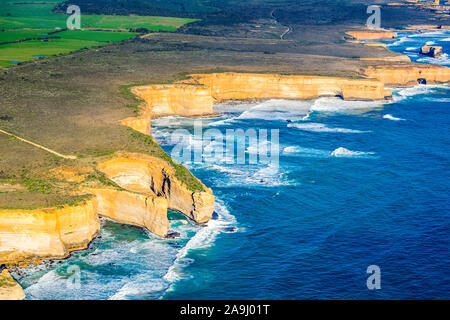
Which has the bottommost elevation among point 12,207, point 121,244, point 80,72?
point 121,244

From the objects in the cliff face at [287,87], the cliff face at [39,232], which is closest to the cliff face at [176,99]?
the cliff face at [287,87]

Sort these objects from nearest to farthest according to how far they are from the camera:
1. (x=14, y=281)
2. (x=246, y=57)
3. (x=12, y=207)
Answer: (x=14, y=281)
(x=12, y=207)
(x=246, y=57)

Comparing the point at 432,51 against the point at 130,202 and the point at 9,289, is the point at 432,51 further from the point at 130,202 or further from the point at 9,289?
the point at 9,289

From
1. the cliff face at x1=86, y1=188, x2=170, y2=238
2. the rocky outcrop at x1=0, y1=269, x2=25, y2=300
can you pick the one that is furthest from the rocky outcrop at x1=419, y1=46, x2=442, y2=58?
the rocky outcrop at x1=0, y1=269, x2=25, y2=300

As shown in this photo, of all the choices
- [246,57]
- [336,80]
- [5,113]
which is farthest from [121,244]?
[246,57]

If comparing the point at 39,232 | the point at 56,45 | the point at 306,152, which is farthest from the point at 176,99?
the point at 56,45

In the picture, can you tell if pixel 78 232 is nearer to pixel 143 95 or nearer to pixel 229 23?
pixel 143 95

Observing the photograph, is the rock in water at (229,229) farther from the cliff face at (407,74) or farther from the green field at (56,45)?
the cliff face at (407,74)
